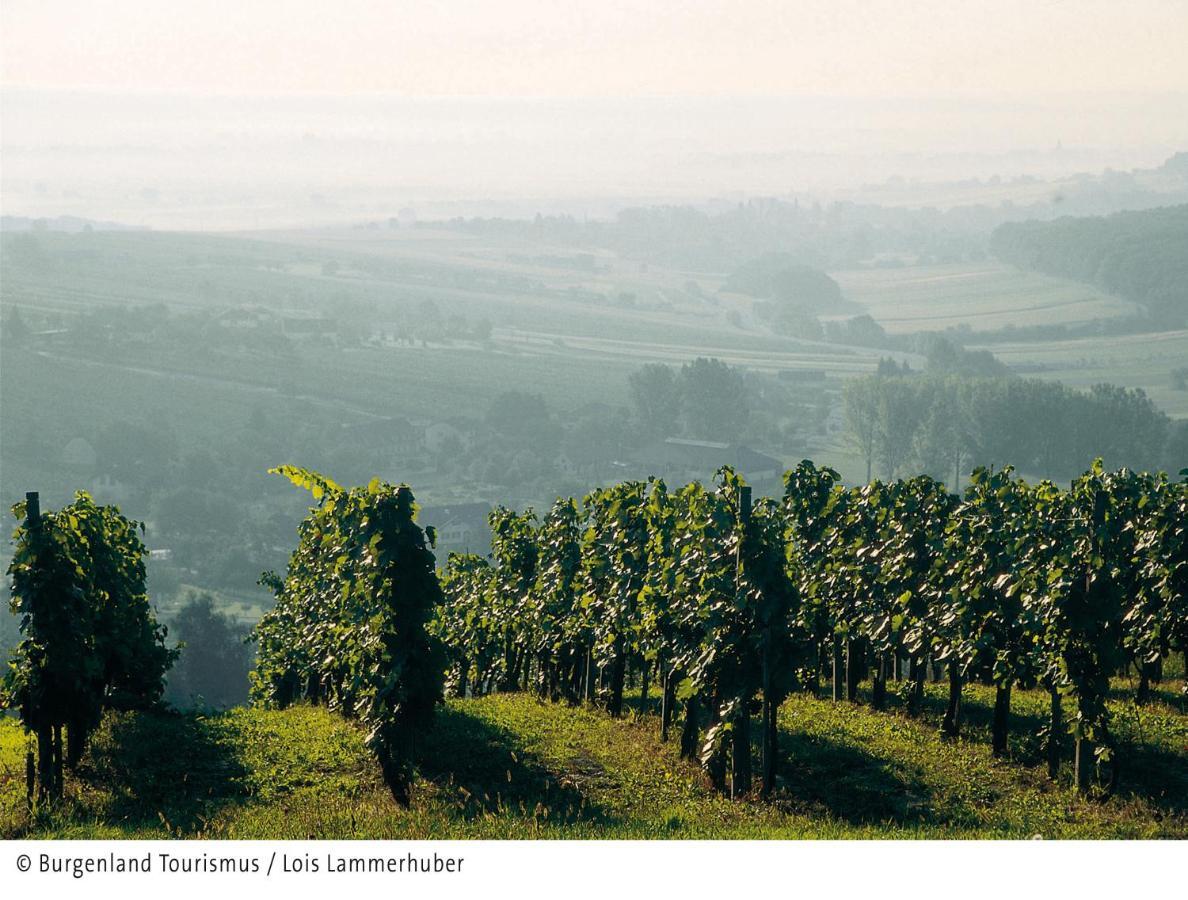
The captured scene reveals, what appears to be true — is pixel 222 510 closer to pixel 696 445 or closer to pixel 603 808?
pixel 696 445

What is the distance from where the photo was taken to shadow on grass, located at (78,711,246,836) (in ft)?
58.4

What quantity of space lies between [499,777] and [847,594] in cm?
906

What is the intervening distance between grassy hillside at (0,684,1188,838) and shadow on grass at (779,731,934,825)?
4 centimetres

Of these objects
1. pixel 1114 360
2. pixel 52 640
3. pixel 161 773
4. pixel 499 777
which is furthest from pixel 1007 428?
pixel 52 640

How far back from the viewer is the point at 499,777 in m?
20.3

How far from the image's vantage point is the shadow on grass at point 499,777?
18.2 metres

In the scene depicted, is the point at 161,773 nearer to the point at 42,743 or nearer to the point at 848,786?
the point at 42,743

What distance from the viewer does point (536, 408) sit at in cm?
17638

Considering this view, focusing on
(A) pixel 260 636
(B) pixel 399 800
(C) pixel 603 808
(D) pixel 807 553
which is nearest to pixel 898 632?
(D) pixel 807 553

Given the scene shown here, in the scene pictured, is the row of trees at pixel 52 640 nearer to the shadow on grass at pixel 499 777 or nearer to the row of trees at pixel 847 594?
the shadow on grass at pixel 499 777

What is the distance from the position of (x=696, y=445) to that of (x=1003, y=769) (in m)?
144

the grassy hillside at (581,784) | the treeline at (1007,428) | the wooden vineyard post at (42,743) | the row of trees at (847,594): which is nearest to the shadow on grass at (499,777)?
the grassy hillside at (581,784)

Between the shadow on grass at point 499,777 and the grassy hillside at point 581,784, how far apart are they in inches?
1.8

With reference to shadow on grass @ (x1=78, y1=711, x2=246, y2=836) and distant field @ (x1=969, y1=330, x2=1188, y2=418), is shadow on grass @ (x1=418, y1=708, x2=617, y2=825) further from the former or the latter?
distant field @ (x1=969, y1=330, x2=1188, y2=418)
